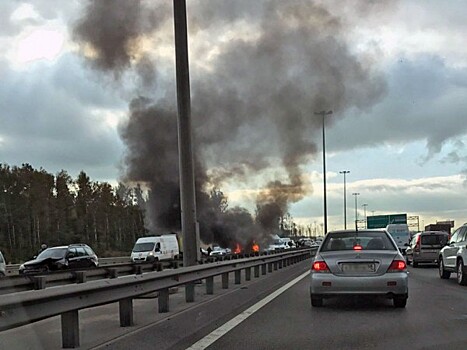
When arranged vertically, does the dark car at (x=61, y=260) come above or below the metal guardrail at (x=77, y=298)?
below

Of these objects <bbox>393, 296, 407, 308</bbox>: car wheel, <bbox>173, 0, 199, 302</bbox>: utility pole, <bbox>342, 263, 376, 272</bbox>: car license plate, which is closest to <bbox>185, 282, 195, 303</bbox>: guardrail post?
<bbox>342, 263, 376, 272</bbox>: car license plate

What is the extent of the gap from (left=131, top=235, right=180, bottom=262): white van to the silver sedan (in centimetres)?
2789

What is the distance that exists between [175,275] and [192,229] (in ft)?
18.3

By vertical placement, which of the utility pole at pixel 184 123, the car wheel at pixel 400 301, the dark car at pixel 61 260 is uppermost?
the utility pole at pixel 184 123

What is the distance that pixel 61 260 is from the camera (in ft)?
85.0

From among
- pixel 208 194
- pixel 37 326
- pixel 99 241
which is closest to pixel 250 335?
pixel 37 326

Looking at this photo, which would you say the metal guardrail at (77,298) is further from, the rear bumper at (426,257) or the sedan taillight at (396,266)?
the rear bumper at (426,257)

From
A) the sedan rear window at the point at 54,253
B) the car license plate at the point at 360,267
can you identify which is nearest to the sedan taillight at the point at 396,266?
the car license plate at the point at 360,267

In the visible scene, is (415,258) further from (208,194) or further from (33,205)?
(33,205)

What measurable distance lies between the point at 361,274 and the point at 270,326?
2.54 metres

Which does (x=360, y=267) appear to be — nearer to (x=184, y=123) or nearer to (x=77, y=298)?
(x=184, y=123)

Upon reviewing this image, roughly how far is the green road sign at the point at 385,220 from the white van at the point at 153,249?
39505 mm

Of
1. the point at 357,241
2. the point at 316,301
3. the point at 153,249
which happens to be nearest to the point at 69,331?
the point at 316,301

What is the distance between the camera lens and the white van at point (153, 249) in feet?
131
